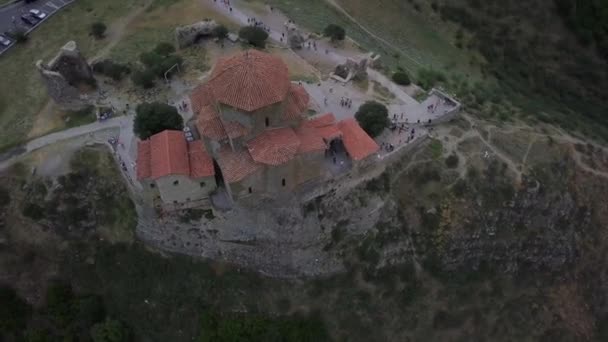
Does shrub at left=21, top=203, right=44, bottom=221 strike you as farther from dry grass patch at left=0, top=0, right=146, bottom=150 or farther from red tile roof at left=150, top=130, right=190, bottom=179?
red tile roof at left=150, top=130, right=190, bottom=179

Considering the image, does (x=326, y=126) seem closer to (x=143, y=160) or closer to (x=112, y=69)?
(x=143, y=160)

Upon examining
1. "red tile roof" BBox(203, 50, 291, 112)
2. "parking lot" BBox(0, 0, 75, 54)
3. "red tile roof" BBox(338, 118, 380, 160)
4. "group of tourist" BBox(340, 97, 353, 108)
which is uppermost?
"red tile roof" BBox(203, 50, 291, 112)

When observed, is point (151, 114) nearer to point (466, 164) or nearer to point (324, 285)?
point (324, 285)

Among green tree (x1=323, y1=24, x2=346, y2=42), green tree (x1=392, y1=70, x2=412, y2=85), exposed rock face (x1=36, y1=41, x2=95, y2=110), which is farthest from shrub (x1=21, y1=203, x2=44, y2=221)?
green tree (x1=392, y1=70, x2=412, y2=85)

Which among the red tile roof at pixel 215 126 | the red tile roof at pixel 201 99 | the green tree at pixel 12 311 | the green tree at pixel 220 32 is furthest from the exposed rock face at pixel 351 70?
the green tree at pixel 12 311

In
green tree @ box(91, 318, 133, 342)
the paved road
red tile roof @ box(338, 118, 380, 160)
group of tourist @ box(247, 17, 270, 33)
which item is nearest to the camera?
green tree @ box(91, 318, 133, 342)

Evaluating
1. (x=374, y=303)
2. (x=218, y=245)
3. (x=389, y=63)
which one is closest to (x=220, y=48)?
(x=389, y=63)

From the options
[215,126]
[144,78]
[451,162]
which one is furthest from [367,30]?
[215,126]
